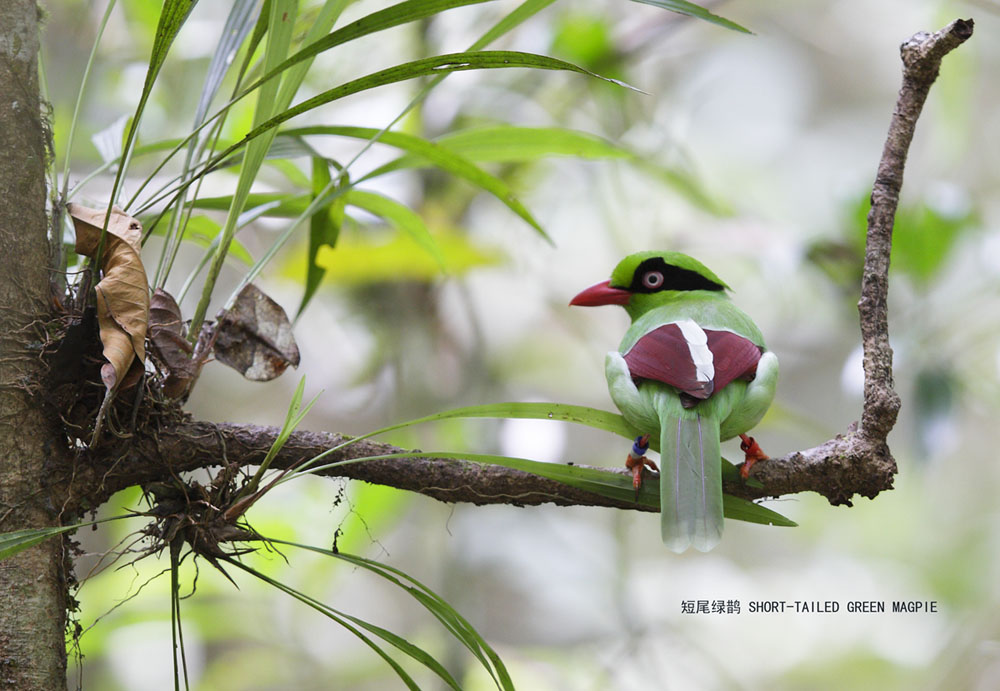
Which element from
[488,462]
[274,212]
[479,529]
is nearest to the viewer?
[488,462]

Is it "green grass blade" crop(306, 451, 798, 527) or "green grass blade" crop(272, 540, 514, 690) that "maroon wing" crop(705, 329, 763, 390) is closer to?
"green grass blade" crop(306, 451, 798, 527)

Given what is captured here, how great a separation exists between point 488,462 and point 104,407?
1.68ft

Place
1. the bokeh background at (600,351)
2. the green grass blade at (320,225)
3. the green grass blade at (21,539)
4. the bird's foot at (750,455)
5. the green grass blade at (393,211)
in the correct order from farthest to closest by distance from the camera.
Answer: the bokeh background at (600,351) < the green grass blade at (393,211) < the green grass blade at (320,225) < the bird's foot at (750,455) < the green grass blade at (21,539)

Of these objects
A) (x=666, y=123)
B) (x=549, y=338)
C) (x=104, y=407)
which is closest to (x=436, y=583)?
(x=549, y=338)

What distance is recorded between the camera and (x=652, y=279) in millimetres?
1985

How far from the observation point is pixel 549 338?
4.92m

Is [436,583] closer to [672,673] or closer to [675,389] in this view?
[672,673]

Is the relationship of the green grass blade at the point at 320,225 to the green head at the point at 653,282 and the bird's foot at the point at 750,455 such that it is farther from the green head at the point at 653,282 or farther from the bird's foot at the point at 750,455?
the bird's foot at the point at 750,455

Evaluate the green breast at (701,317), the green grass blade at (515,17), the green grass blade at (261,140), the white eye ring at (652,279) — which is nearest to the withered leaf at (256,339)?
the green grass blade at (261,140)

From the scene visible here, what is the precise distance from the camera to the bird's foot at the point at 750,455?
4.27 feet

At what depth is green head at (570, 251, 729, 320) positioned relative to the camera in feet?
6.41

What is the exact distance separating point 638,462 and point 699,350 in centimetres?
26

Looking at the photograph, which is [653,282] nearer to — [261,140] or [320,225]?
[320,225]

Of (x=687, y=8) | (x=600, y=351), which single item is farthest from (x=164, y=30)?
(x=600, y=351)
